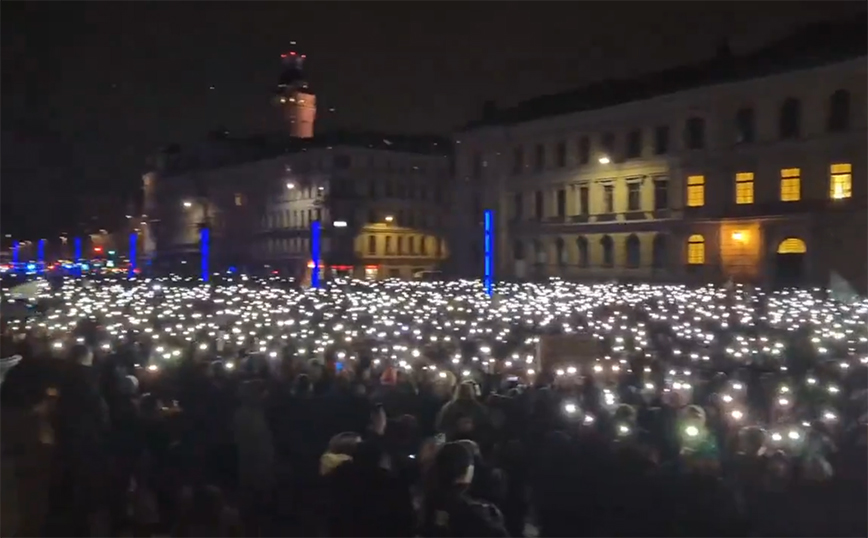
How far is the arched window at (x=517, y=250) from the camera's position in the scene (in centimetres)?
6309

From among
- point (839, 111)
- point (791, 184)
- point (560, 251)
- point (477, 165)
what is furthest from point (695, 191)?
point (477, 165)

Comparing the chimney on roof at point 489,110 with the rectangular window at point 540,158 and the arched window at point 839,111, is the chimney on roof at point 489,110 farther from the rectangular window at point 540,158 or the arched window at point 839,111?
the arched window at point 839,111

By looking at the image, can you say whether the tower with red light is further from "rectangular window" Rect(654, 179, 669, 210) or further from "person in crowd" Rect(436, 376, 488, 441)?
"person in crowd" Rect(436, 376, 488, 441)

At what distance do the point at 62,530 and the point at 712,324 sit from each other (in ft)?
55.4

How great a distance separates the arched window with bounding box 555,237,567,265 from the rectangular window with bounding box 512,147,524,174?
18.7ft

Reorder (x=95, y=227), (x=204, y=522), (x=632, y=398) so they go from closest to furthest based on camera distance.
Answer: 1. (x=204, y=522)
2. (x=632, y=398)
3. (x=95, y=227)

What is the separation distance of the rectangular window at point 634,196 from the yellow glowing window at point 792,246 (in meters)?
9.77

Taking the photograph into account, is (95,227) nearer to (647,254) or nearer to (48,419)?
(647,254)

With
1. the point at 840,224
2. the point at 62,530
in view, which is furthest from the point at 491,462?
the point at 840,224

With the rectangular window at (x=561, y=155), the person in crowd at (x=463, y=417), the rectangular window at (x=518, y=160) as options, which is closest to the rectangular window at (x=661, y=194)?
the rectangular window at (x=561, y=155)

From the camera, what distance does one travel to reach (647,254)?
53656 millimetres

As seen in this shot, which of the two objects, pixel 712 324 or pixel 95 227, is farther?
pixel 95 227

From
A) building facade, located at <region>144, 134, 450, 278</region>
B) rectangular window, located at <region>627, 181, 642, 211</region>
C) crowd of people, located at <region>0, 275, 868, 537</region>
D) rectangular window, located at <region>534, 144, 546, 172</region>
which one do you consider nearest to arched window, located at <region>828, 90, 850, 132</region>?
rectangular window, located at <region>627, 181, 642, 211</region>

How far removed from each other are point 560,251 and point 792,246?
54.8 feet
